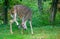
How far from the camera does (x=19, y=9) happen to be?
11.7 m

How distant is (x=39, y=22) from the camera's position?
575 inches

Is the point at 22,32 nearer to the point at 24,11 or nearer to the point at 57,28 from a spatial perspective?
the point at 24,11

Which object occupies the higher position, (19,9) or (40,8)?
(19,9)

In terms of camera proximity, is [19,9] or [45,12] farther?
[45,12]

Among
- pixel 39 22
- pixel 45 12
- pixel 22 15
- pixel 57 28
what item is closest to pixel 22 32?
pixel 22 15

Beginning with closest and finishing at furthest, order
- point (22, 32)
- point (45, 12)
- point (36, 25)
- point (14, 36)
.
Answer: point (14, 36) < point (22, 32) < point (36, 25) < point (45, 12)

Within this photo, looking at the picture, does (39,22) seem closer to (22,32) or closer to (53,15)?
(53,15)

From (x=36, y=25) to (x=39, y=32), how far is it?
2.19 metres

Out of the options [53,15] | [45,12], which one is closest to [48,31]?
[53,15]

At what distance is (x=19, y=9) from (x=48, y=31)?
1714 mm

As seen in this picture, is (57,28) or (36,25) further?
(36,25)

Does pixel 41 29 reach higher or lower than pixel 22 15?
lower

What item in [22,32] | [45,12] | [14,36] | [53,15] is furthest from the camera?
[45,12]

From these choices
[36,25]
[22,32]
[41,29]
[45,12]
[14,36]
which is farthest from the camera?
[45,12]
